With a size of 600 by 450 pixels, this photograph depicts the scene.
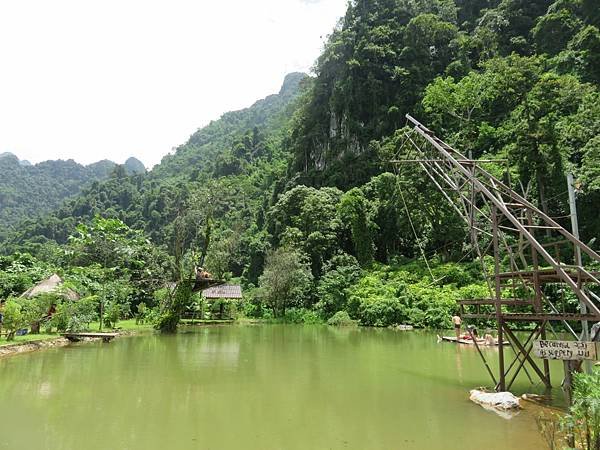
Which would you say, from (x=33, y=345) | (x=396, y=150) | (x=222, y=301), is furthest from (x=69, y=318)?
(x=396, y=150)

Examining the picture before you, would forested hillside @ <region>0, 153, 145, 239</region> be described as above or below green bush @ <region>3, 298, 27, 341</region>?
above

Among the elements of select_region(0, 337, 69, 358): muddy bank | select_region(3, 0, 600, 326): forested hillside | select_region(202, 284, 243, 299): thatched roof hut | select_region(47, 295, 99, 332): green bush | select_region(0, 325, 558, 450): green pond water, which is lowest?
select_region(0, 325, 558, 450): green pond water

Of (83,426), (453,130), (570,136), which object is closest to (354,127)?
(453,130)

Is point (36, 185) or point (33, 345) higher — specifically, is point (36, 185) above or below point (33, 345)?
above

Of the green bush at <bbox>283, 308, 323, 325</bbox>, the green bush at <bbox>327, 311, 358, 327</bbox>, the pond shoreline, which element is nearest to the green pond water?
the pond shoreline

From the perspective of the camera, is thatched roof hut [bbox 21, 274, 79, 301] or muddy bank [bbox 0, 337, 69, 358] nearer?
muddy bank [bbox 0, 337, 69, 358]

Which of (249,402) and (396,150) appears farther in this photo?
(396,150)

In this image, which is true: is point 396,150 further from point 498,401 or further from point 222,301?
point 498,401

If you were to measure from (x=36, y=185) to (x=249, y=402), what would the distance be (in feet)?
447

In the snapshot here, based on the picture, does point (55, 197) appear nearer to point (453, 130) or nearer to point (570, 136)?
point (453, 130)

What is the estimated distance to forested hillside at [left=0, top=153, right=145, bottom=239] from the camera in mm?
109312

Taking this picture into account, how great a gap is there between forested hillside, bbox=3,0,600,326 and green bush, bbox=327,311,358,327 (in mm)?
684

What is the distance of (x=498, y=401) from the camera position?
8875 millimetres

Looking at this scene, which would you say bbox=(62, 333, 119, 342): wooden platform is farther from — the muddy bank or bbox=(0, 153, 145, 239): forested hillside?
bbox=(0, 153, 145, 239): forested hillside
